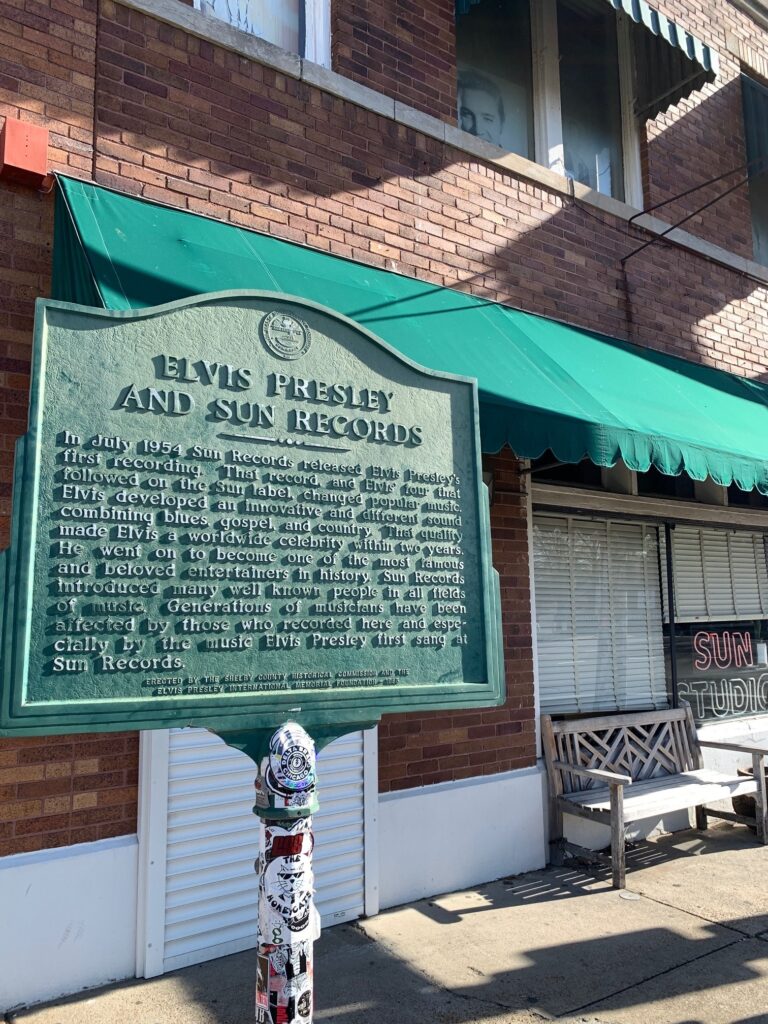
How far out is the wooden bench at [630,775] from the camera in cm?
539

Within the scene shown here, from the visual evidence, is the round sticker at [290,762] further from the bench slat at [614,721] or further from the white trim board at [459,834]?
the bench slat at [614,721]

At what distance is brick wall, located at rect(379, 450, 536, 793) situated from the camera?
518cm

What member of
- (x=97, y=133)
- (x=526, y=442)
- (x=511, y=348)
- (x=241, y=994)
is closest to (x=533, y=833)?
(x=241, y=994)

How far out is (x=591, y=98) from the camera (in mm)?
7641

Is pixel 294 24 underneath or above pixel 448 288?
above

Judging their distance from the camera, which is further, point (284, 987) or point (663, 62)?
point (663, 62)

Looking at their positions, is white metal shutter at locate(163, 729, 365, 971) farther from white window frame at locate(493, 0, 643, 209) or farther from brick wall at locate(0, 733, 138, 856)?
white window frame at locate(493, 0, 643, 209)

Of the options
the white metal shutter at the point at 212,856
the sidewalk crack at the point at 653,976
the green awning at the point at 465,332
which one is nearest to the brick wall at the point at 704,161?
the green awning at the point at 465,332

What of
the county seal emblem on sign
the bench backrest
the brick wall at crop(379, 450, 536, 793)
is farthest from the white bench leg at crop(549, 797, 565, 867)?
the county seal emblem on sign

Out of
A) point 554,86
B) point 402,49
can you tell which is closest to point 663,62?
point 554,86

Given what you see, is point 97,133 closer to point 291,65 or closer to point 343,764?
point 291,65

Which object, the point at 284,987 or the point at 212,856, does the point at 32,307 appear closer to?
the point at 212,856

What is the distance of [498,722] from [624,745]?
51.0 inches

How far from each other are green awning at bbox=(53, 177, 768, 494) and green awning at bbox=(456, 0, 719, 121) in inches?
99.4
